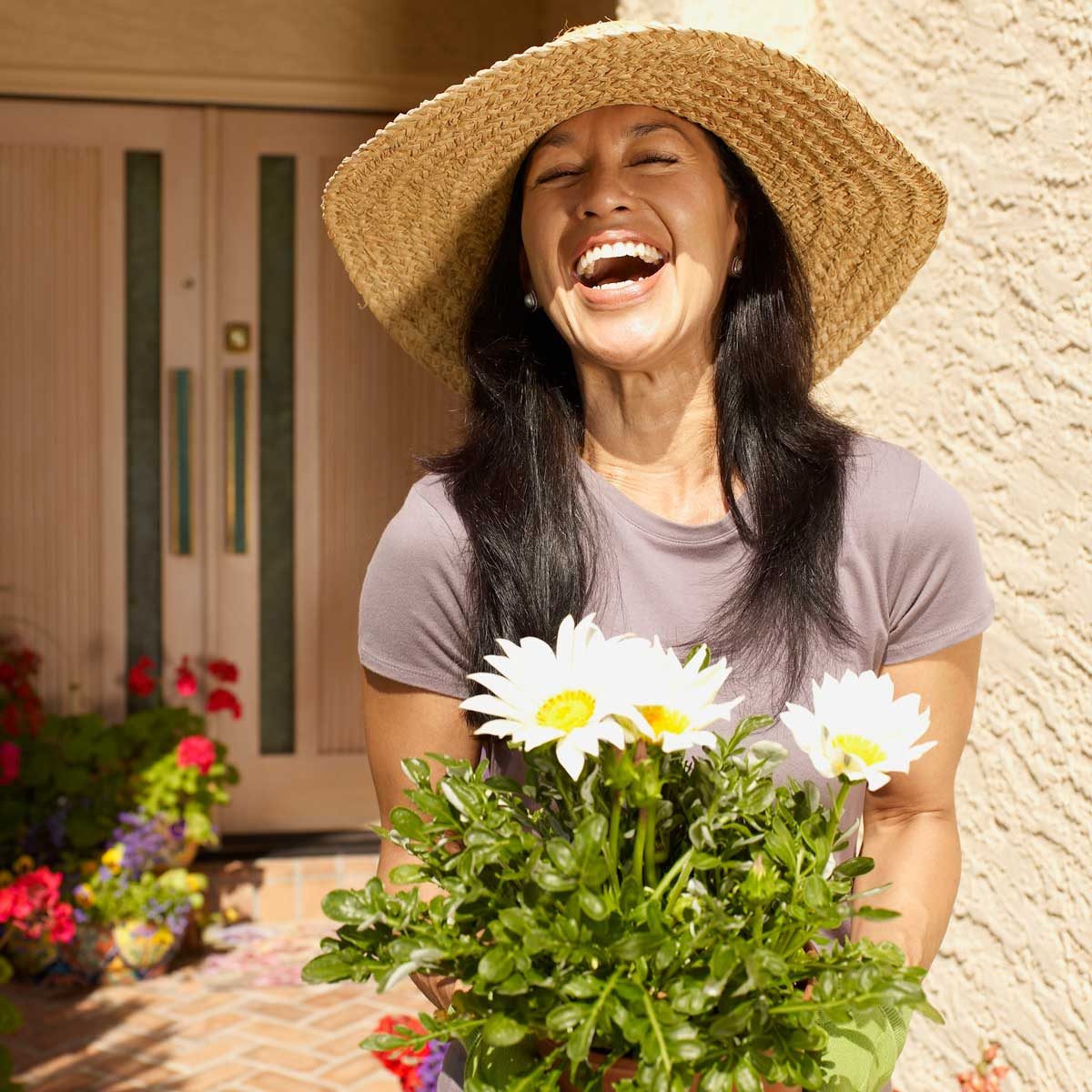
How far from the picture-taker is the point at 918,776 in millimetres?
1372

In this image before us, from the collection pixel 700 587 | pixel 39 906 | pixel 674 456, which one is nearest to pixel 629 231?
pixel 674 456

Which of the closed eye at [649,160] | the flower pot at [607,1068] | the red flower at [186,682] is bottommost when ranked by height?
the red flower at [186,682]

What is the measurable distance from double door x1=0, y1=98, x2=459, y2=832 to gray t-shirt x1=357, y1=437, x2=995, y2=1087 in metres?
3.30

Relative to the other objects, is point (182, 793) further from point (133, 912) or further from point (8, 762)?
point (8, 762)

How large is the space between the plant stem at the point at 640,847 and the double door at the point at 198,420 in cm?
387

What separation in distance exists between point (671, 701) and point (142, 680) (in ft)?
13.0

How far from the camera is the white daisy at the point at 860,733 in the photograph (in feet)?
2.75

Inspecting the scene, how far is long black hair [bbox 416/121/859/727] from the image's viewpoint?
1.37m

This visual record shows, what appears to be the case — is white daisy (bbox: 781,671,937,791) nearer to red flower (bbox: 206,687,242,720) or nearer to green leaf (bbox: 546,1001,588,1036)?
green leaf (bbox: 546,1001,588,1036)

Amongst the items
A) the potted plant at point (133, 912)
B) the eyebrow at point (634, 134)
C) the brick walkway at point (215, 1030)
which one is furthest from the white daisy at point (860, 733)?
the potted plant at point (133, 912)

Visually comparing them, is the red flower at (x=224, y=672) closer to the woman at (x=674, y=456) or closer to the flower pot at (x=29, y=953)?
the flower pot at (x=29, y=953)

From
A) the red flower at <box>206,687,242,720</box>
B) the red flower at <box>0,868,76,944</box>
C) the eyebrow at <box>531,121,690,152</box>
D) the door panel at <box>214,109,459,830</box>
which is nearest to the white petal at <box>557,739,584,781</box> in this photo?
the eyebrow at <box>531,121,690,152</box>

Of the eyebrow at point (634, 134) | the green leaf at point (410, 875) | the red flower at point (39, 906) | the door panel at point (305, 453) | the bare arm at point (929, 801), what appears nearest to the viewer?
the green leaf at point (410, 875)

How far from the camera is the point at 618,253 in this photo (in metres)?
1.37
